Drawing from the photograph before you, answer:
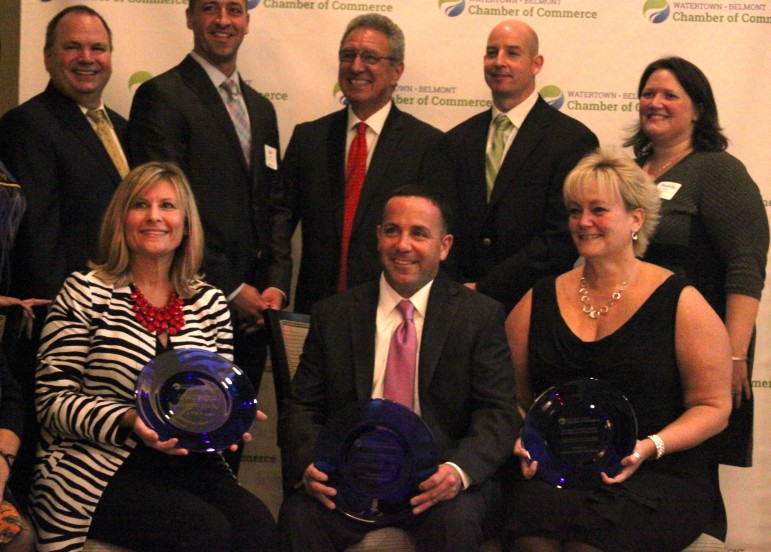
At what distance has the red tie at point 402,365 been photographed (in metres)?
3.12

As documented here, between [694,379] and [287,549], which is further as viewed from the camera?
[694,379]

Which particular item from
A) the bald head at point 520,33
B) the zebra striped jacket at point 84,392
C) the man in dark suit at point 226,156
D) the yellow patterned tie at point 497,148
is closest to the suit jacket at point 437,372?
the zebra striped jacket at point 84,392

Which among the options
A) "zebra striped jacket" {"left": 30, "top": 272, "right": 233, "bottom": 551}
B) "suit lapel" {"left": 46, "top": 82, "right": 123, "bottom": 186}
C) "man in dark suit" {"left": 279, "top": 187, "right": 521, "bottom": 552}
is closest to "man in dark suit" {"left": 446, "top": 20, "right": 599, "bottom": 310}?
"man in dark suit" {"left": 279, "top": 187, "right": 521, "bottom": 552}

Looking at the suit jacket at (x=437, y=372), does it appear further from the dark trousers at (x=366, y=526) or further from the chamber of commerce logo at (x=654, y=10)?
the chamber of commerce logo at (x=654, y=10)

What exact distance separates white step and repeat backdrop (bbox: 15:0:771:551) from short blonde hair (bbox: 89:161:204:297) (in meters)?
1.42

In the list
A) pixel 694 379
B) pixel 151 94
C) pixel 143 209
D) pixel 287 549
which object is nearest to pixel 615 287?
pixel 694 379

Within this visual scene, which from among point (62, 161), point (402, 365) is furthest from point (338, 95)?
point (402, 365)

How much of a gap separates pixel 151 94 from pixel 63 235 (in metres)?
0.63

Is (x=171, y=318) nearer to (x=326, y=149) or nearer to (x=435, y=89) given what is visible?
(x=326, y=149)

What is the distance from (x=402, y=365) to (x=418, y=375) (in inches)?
2.3

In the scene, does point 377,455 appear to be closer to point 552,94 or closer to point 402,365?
point 402,365

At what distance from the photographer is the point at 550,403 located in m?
2.93

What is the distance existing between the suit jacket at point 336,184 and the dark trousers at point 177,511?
1129 mm

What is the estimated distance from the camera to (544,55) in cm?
455
